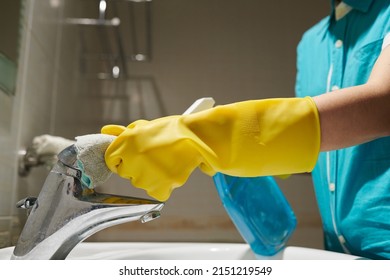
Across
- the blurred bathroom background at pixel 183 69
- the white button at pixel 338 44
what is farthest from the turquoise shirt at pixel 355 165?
the blurred bathroom background at pixel 183 69

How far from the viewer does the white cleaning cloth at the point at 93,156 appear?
1.15 feet

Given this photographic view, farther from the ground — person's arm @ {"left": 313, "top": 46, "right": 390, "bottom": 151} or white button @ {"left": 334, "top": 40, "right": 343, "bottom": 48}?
white button @ {"left": 334, "top": 40, "right": 343, "bottom": 48}

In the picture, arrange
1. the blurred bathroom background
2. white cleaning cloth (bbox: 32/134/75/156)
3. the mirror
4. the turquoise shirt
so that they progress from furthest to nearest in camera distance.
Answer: the blurred bathroom background < white cleaning cloth (bbox: 32/134/75/156) < the mirror < the turquoise shirt

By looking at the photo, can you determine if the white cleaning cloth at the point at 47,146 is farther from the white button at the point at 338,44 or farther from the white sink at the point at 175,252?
the white button at the point at 338,44

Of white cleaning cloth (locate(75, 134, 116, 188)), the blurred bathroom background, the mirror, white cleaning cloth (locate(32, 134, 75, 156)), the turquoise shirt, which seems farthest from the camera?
the blurred bathroom background

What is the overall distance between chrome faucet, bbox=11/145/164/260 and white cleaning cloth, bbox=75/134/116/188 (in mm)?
13

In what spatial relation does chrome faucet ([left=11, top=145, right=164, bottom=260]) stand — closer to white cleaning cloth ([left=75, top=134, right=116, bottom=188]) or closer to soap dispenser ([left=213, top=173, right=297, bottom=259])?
white cleaning cloth ([left=75, top=134, right=116, bottom=188])

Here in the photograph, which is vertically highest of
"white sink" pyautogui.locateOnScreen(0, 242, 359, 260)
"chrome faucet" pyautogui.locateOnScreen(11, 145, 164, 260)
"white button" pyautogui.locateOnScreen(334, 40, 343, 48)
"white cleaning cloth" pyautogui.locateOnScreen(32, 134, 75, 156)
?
"white button" pyautogui.locateOnScreen(334, 40, 343, 48)

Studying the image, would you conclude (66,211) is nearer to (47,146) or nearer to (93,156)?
(93,156)

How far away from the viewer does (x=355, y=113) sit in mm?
383

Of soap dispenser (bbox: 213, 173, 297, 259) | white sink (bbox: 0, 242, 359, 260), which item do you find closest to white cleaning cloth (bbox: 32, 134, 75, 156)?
white sink (bbox: 0, 242, 359, 260)

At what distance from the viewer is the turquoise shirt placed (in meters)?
0.53

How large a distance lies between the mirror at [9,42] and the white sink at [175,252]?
0.32m

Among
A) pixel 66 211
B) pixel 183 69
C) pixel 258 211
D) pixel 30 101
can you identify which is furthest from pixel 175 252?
pixel 183 69
